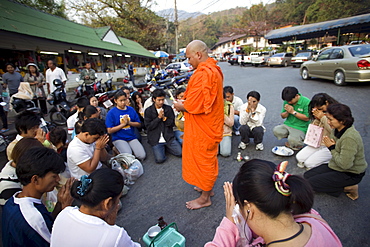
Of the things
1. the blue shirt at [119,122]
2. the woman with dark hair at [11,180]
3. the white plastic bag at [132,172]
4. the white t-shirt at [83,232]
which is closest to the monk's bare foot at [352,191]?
the white t-shirt at [83,232]

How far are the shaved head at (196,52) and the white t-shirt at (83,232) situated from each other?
192cm

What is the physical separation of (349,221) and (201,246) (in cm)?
159

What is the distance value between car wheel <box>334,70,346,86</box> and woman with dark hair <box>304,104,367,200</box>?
7.21 metres

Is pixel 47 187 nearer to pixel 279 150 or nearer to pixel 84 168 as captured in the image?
pixel 84 168

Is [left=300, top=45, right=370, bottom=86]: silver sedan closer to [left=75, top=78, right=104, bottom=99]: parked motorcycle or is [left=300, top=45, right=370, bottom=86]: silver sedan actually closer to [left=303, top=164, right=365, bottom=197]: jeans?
[left=303, top=164, right=365, bottom=197]: jeans

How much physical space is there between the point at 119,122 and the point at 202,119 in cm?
212

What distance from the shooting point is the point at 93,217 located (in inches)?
Answer: 49.6

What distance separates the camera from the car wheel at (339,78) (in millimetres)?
8125

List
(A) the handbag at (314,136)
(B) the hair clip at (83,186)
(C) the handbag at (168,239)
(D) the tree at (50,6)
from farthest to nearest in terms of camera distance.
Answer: (D) the tree at (50,6) < (A) the handbag at (314,136) < (C) the handbag at (168,239) < (B) the hair clip at (83,186)

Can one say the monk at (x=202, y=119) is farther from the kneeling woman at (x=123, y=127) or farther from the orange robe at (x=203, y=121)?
the kneeling woman at (x=123, y=127)

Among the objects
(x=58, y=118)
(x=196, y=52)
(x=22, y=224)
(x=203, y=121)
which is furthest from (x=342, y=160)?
(x=58, y=118)

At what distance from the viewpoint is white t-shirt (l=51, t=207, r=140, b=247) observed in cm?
118

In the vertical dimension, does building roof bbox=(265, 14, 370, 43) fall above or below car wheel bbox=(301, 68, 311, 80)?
above

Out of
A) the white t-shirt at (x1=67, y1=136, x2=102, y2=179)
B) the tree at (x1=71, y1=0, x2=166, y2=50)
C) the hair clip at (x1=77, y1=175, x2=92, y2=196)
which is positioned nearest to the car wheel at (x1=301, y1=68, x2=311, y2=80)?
the white t-shirt at (x1=67, y1=136, x2=102, y2=179)
